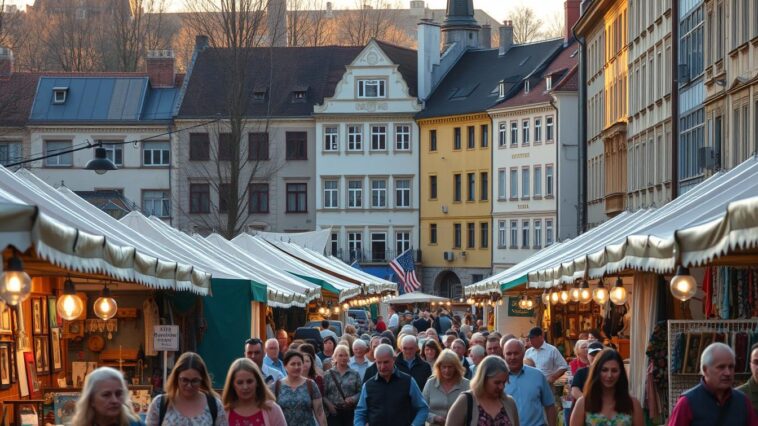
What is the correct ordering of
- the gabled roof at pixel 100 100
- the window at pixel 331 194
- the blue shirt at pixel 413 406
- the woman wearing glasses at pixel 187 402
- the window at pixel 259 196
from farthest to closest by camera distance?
the window at pixel 331 194
the window at pixel 259 196
the gabled roof at pixel 100 100
the blue shirt at pixel 413 406
the woman wearing glasses at pixel 187 402

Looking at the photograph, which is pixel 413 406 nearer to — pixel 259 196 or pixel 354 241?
pixel 259 196

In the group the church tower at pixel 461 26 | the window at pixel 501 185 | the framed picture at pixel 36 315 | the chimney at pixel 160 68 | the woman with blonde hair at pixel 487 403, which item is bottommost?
the woman with blonde hair at pixel 487 403

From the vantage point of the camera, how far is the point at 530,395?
1366 cm

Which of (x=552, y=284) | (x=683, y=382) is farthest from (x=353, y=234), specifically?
(x=683, y=382)

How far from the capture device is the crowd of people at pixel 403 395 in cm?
997

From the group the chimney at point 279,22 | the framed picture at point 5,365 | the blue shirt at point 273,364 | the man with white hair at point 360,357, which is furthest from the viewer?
the chimney at point 279,22

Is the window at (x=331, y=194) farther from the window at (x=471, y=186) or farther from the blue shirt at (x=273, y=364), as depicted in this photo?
the blue shirt at (x=273, y=364)

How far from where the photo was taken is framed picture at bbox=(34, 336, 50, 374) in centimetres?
1756

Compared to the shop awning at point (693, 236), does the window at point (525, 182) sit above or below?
above

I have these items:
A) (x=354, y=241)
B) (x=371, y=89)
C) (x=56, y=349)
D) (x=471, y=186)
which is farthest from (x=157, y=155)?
(x=56, y=349)

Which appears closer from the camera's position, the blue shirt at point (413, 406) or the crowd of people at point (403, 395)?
the crowd of people at point (403, 395)

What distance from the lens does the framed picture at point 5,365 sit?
15.7 m

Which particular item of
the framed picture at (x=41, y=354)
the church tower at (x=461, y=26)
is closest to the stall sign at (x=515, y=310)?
the framed picture at (x=41, y=354)

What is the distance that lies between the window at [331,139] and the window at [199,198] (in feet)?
19.6
